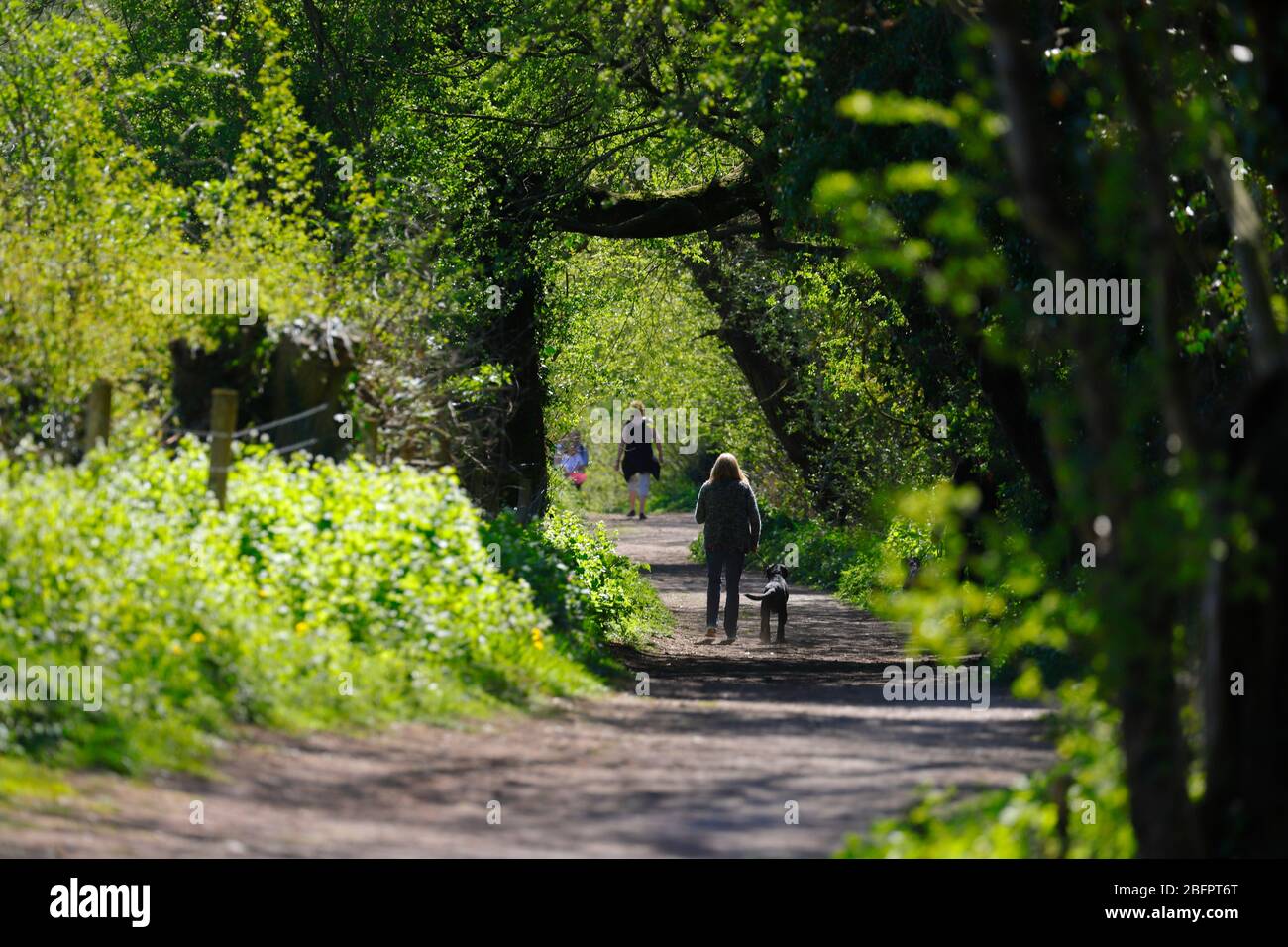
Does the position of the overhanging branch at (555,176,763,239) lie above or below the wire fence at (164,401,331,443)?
above

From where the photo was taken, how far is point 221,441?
37.1 feet

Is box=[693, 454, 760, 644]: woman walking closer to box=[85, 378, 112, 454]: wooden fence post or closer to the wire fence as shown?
the wire fence

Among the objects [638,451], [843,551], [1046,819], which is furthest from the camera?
[638,451]

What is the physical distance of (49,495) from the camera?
991cm

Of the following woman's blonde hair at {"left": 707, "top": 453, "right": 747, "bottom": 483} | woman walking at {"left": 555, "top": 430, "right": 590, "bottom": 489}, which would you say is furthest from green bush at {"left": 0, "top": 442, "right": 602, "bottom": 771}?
woman walking at {"left": 555, "top": 430, "right": 590, "bottom": 489}

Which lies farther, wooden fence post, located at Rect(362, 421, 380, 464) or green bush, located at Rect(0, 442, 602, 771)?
wooden fence post, located at Rect(362, 421, 380, 464)

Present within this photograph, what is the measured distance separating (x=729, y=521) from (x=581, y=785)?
10214mm

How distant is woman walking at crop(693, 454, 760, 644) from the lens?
768 inches

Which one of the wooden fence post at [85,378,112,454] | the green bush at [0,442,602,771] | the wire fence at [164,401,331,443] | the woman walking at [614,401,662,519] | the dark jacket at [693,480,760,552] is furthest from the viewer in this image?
the woman walking at [614,401,662,519]

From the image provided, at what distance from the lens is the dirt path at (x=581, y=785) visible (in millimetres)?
7625

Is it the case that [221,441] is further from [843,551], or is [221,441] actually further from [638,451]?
[638,451]

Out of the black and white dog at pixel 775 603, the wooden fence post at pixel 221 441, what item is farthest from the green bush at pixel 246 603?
the black and white dog at pixel 775 603

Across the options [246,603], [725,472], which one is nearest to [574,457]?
[725,472]
